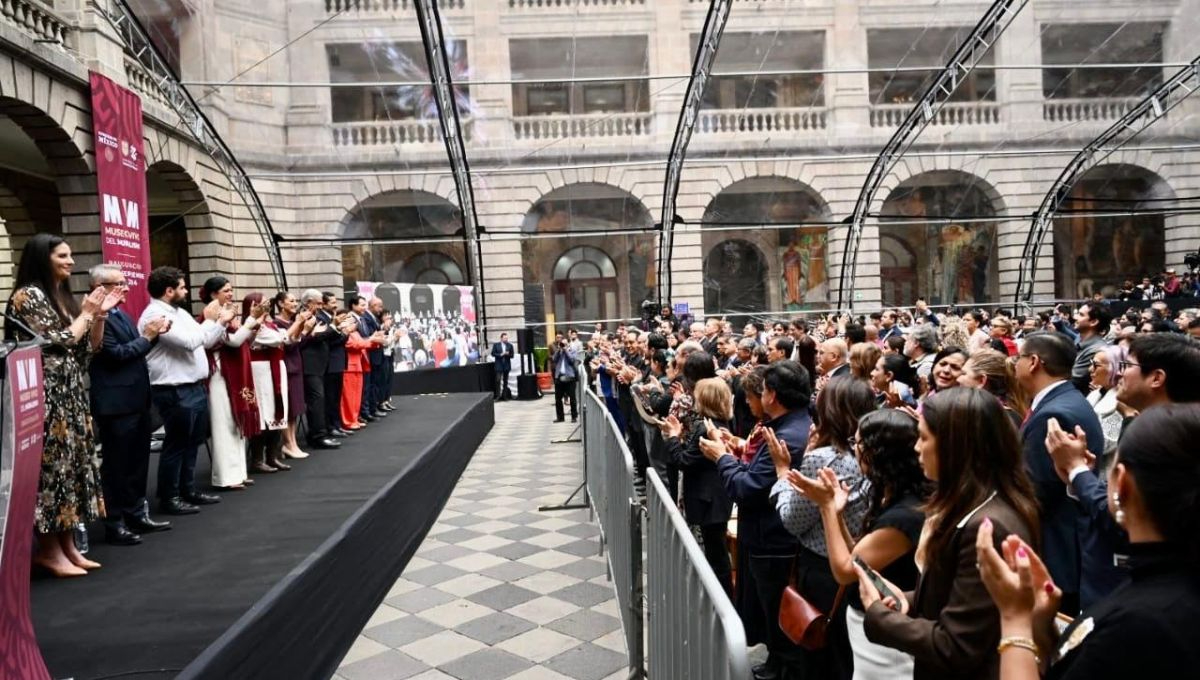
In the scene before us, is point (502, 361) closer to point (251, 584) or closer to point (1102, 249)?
point (251, 584)

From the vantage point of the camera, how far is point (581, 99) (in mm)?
22781

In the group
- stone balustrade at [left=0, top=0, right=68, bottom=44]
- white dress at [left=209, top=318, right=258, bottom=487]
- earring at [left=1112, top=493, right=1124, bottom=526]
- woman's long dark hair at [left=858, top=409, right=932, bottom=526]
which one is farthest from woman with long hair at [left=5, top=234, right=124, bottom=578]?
stone balustrade at [left=0, top=0, right=68, bottom=44]

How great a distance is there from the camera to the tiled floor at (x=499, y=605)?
4164mm

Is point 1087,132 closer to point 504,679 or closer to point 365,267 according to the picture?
point 365,267

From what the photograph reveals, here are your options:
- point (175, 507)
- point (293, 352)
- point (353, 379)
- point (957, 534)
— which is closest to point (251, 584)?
point (175, 507)

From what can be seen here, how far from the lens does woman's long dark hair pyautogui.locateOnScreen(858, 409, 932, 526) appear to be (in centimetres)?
246

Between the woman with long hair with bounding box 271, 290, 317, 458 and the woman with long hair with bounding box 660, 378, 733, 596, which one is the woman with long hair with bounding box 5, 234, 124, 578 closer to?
the woman with long hair with bounding box 271, 290, 317, 458

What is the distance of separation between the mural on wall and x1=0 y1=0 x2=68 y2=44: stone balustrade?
1945cm

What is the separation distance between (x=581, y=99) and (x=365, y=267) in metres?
7.63

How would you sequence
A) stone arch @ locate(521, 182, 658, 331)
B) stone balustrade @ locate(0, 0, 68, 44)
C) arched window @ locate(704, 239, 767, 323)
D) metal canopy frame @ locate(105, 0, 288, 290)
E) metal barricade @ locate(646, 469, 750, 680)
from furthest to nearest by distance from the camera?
arched window @ locate(704, 239, 767, 323), stone arch @ locate(521, 182, 658, 331), metal canopy frame @ locate(105, 0, 288, 290), stone balustrade @ locate(0, 0, 68, 44), metal barricade @ locate(646, 469, 750, 680)

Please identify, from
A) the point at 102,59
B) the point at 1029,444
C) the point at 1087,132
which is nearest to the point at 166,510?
the point at 1029,444

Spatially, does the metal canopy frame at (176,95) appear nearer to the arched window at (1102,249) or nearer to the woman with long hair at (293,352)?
the woman with long hair at (293,352)

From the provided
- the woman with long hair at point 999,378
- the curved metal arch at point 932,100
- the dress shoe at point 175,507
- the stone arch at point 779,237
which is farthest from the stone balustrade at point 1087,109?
the dress shoe at point 175,507

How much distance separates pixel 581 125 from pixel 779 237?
640 centimetres
